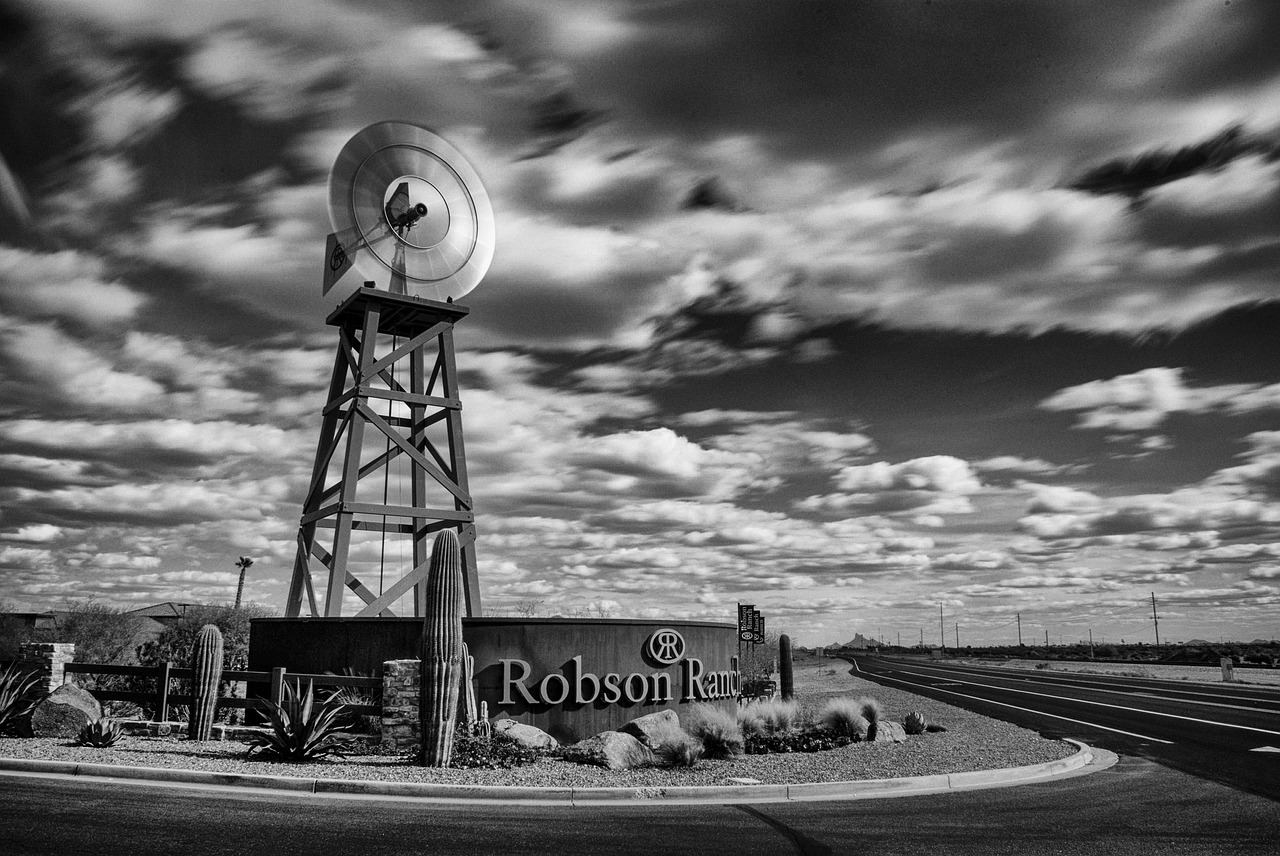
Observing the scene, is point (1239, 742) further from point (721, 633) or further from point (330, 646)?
point (330, 646)

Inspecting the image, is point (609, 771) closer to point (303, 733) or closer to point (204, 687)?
point (303, 733)

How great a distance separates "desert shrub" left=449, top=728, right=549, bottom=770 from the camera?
14.8 metres

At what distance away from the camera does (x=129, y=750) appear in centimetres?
1510

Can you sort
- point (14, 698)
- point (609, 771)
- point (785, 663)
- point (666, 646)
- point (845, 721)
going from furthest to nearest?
point (785, 663)
point (666, 646)
point (845, 721)
point (14, 698)
point (609, 771)

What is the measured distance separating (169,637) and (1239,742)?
4426 centimetres

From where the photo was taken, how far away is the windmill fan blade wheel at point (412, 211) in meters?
25.7

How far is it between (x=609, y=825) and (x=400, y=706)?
628 centimetres

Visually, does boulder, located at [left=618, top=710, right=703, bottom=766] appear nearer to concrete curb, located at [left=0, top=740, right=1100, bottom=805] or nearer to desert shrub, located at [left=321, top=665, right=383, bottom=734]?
concrete curb, located at [left=0, top=740, right=1100, bottom=805]

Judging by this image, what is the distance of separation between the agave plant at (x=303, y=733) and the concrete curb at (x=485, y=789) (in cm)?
159

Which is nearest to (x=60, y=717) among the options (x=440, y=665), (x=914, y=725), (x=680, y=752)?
(x=440, y=665)

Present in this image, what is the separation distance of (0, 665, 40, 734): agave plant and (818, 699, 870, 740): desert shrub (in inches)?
627

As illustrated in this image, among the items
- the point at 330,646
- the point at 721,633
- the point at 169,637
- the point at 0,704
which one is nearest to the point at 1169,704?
the point at 721,633

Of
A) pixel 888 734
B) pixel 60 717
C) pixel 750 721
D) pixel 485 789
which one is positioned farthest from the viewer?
pixel 888 734

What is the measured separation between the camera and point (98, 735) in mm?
15211
